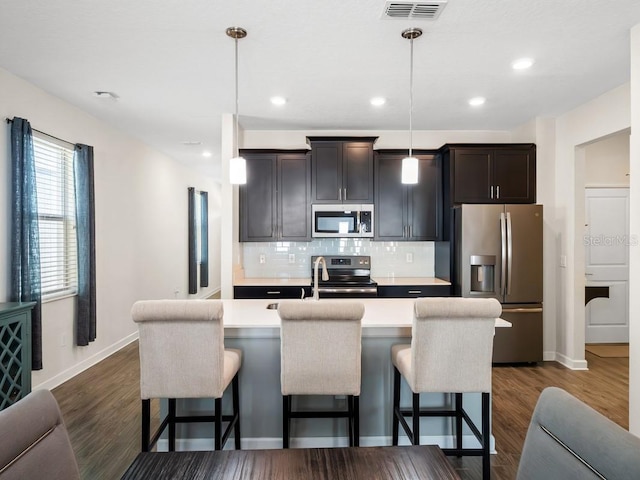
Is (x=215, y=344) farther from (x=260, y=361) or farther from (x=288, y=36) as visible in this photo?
(x=288, y=36)

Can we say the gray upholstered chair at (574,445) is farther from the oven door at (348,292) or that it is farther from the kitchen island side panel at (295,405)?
the oven door at (348,292)

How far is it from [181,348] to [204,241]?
→ 6.38 m

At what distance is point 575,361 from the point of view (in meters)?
4.02

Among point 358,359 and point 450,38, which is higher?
point 450,38

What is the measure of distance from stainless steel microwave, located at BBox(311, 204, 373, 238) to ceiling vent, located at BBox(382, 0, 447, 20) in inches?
97.6

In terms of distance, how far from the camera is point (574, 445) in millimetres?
792

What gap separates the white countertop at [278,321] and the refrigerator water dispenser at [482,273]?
62.7 inches

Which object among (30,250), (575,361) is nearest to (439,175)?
(575,361)

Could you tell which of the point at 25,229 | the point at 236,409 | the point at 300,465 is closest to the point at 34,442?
the point at 300,465

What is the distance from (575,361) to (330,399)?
3.06 metres

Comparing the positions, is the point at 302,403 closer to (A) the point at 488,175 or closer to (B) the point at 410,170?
(B) the point at 410,170

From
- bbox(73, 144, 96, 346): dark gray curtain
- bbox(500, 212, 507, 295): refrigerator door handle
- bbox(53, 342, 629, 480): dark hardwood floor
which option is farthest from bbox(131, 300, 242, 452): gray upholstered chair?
bbox(500, 212, 507, 295): refrigerator door handle

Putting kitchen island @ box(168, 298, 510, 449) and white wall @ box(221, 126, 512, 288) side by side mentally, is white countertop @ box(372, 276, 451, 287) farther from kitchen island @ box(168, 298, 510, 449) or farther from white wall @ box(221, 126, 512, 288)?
kitchen island @ box(168, 298, 510, 449)

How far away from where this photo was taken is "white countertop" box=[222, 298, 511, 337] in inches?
87.5
